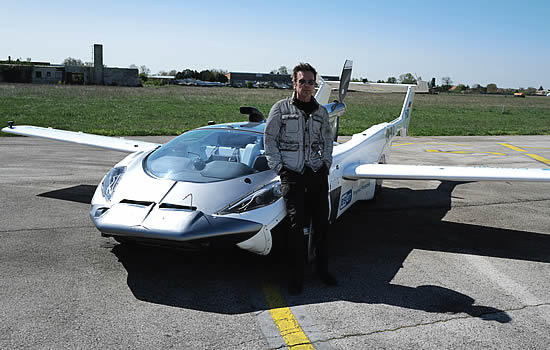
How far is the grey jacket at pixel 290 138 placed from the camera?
4.50 metres

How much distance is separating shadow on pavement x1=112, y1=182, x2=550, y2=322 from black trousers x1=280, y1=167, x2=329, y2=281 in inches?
13.9

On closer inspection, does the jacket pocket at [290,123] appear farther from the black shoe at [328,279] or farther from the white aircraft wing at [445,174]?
the white aircraft wing at [445,174]

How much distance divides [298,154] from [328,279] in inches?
48.6

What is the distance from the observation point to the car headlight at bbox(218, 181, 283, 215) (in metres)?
4.50

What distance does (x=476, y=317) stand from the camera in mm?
4090

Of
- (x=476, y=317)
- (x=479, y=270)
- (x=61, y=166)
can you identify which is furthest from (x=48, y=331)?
(x=61, y=166)

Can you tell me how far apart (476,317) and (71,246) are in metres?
4.20

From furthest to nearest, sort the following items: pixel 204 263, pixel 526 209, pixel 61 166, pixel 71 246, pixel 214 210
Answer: pixel 61 166 < pixel 526 209 < pixel 71 246 < pixel 204 263 < pixel 214 210

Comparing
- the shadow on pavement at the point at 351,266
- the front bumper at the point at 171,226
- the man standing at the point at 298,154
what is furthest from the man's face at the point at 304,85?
the shadow on pavement at the point at 351,266

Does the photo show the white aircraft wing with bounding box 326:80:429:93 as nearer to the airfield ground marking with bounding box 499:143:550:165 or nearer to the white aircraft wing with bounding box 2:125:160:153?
the white aircraft wing with bounding box 2:125:160:153

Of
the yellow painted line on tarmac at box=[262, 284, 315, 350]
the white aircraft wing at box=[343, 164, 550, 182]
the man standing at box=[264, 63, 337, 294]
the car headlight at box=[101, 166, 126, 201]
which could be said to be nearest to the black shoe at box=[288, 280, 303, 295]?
the man standing at box=[264, 63, 337, 294]

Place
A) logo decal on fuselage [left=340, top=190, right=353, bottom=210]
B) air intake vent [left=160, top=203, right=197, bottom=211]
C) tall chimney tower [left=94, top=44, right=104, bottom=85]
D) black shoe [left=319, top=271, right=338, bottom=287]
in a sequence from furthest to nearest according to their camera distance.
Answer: tall chimney tower [left=94, top=44, right=104, bottom=85] → logo decal on fuselage [left=340, top=190, right=353, bottom=210] → black shoe [left=319, top=271, right=338, bottom=287] → air intake vent [left=160, top=203, right=197, bottom=211]

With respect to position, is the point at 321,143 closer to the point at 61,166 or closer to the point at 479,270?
the point at 479,270

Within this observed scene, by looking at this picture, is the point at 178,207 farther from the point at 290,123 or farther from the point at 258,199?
the point at 290,123
